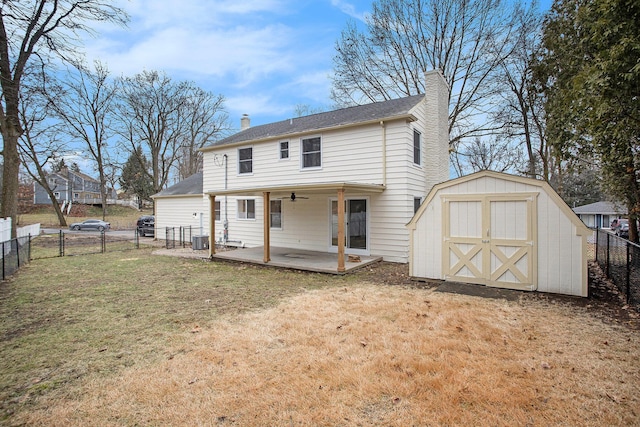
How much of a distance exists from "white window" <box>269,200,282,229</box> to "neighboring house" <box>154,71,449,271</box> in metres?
0.04

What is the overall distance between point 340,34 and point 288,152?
36.0 ft

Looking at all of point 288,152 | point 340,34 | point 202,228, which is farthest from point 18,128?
point 340,34

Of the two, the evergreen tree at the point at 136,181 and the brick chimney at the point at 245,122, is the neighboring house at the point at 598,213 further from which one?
the evergreen tree at the point at 136,181

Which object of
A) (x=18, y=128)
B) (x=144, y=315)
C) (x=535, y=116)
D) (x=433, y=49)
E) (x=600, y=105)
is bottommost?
(x=144, y=315)

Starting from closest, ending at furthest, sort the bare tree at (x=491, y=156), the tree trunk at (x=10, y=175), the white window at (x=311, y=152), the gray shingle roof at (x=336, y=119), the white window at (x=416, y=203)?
the white window at (x=416, y=203) < the gray shingle roof at (x=336, y=119) < the tree trunk at (x=10, y=175) < the white window at (x=311, y=152) < the bare tree at (x=491, y=156)

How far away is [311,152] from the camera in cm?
1236

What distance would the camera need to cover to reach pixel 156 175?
2906 centimetres

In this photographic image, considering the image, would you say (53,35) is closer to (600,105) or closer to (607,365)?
(600,105)

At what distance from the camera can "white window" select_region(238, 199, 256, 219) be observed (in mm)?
14221

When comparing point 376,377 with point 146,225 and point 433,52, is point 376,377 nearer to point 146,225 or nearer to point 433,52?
point 433,52

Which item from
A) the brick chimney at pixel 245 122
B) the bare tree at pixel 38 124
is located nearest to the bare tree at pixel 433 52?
the brick chimney at pixel 245 122

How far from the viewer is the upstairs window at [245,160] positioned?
1416 cm

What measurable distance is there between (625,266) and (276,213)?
1067cm

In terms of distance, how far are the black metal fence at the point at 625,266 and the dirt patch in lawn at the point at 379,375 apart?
0.83 meters
